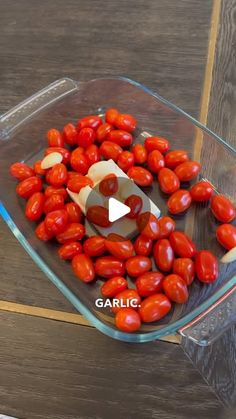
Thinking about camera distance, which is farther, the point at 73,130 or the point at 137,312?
the point at 73,130

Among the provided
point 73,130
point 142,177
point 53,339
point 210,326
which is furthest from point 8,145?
point 210,326

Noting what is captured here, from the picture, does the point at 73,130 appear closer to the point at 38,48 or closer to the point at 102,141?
the point at 102,141

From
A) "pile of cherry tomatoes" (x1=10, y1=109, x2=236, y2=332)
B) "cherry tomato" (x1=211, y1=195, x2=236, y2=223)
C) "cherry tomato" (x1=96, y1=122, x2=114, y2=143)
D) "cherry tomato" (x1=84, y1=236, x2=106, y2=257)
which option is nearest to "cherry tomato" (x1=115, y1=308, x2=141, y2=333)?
"pile of cherry tomatoes" (x1=10, y1=109, x2=236, y2=332)

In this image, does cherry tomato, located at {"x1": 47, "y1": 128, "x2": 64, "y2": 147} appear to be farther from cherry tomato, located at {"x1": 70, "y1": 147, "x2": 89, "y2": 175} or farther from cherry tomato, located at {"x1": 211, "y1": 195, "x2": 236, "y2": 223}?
cherry tomato, located at {"x1": 211, "y1": 195, "x2": 236, "y2": 223}

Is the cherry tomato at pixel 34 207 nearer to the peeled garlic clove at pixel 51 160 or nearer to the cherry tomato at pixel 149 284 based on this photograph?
the peeled garlic clove at pixel 51 160

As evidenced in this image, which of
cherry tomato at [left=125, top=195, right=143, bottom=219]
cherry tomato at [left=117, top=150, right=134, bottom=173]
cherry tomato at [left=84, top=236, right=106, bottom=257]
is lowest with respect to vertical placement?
cherry tomato at [left=84, top=236, right=106, bottom=257]
